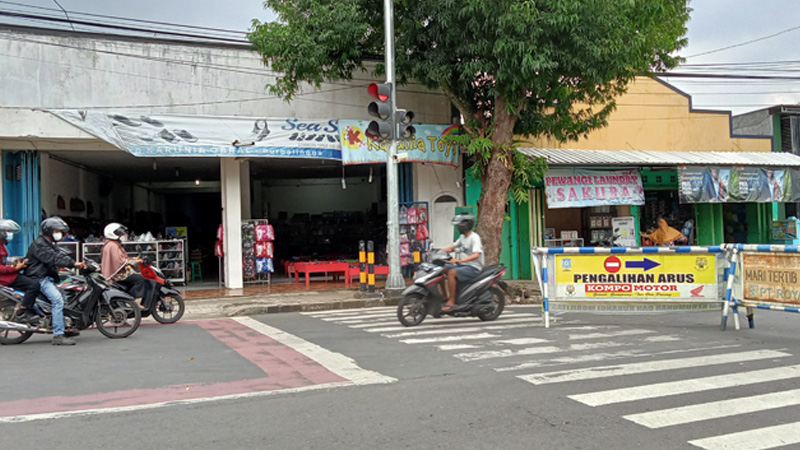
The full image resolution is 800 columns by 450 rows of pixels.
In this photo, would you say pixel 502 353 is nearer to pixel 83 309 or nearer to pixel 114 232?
pixel 83 309

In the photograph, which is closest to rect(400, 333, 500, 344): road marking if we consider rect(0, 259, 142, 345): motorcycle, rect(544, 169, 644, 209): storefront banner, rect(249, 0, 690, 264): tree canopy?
rect(0, 259, 142, 345): motorcycle

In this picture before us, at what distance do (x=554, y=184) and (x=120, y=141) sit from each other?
11491 millimetres

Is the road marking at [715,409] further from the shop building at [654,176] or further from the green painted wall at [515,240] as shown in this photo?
the green painted wall at [515,240]

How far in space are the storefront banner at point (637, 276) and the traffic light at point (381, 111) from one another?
486cm

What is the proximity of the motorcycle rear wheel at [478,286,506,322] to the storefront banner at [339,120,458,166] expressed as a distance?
20.6 ft

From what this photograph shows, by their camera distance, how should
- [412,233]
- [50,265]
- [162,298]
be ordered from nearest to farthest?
[50,265] < [162,298] < [412,233]

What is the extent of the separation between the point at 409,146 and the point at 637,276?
330 inches

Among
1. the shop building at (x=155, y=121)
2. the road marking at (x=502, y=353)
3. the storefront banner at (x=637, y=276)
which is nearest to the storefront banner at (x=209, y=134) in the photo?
the shop building at (x=155, y=121)

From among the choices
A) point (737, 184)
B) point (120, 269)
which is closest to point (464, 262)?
point (120, 269)

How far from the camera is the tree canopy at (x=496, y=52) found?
1256 cm

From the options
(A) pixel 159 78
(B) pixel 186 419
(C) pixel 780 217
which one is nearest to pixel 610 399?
(B) pixel 186 419

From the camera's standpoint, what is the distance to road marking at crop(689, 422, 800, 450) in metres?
4.52

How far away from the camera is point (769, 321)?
1045 centimetres

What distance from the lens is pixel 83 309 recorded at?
914 cm
